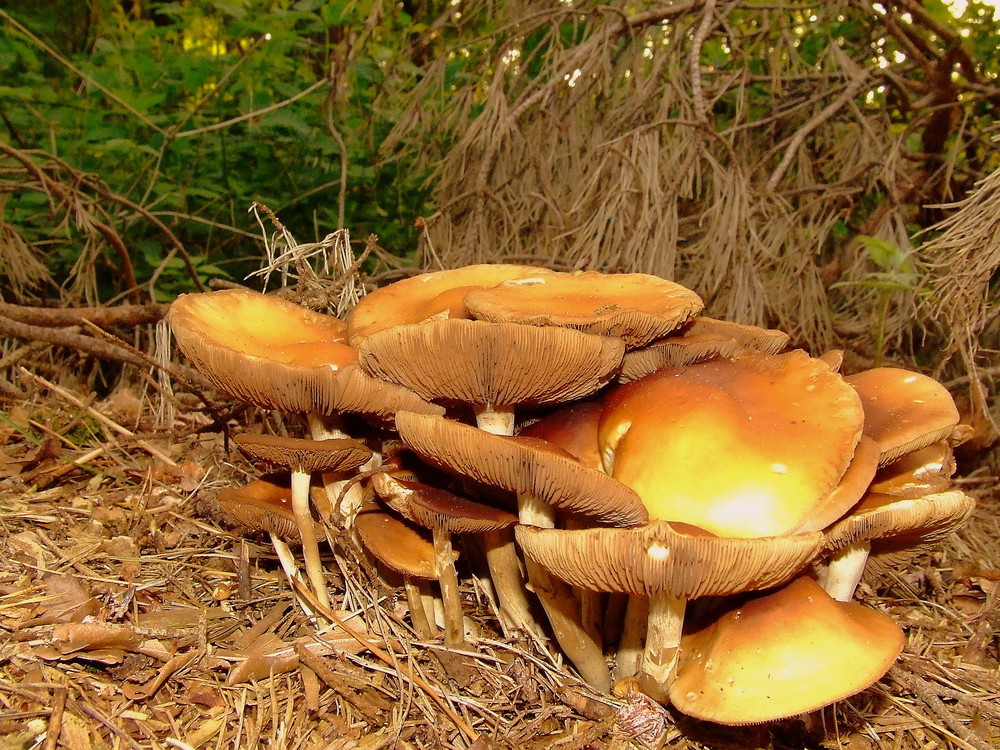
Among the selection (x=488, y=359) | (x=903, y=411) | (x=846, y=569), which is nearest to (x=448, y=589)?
(x=488, y=359)

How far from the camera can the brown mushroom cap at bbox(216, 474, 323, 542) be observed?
2225 millimetres

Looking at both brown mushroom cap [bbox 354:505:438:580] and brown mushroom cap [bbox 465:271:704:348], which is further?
brown mushroom cap [bbox 354:505:438:580]

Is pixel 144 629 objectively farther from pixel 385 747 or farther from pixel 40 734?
pixel 385 747

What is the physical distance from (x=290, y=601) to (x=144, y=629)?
1.56 feet

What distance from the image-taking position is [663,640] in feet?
6.56

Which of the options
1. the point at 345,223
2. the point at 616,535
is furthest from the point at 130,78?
the point at 616,535

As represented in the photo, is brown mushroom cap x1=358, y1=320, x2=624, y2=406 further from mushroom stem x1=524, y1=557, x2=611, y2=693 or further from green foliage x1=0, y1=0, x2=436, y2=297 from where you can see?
green foliage x1=0, y1=0, x2=436, y2=297

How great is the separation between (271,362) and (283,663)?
0.97 m

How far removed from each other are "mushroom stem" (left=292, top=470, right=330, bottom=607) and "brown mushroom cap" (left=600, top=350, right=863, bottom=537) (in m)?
0.95

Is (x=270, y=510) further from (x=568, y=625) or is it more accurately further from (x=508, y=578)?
(x=568, y=625)

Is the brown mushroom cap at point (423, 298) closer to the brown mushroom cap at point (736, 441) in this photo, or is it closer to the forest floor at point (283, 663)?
the brown mushroom cap at point (736, 441)

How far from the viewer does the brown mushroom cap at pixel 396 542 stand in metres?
2.20

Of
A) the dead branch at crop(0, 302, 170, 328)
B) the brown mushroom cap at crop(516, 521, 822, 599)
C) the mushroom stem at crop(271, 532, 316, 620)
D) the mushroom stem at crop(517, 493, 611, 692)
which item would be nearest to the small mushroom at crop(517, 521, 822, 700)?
the brown mushroom cap at crop(516, 521, 822, 599)

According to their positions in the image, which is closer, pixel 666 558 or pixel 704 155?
pixel 666 558
